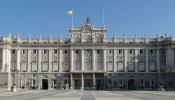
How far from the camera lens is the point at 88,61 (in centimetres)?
11538

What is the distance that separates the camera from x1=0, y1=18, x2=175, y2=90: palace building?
11338 centimetres

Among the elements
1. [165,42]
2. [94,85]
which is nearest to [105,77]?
[94,85]

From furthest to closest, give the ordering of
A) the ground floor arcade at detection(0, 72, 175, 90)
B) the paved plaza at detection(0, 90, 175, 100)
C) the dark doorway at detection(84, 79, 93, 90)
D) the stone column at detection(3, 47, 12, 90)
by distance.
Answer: the dark doorway at detection(84, 79, 93, 90) < the ground floor arcade at detection(0, 72, 175, 90) < the stone column at detection(3, 47, 12, 90) < the paved plaza at detection(0, 90, 175, 100)

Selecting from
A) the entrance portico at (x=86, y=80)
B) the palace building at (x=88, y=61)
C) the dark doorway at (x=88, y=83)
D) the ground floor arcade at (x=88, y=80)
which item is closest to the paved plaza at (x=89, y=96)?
the entrance portico at (x=86, y=80)

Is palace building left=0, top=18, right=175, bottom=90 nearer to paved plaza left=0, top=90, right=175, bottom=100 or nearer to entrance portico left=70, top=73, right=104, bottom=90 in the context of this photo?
entrance portico left=70, top=73, right=104, bottom=90

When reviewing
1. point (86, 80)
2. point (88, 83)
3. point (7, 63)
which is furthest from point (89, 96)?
point (7, 63)

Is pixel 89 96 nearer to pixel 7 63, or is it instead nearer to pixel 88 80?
pixel 88 80

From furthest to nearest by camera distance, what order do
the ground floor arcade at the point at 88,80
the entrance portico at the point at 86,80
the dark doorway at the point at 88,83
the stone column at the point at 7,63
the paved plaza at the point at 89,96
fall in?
1. the dark doorway at the point at 88,83
2. the entrance portico at the point at 86,80
3. the ground floor arcade at the point at 88,80
4. the stone column at the point at 7,63
5. the paved plaza at the point at 89,96

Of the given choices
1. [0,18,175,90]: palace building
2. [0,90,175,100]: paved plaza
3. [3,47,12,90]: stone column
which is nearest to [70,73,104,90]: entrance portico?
[0,18,175,90]: palace building

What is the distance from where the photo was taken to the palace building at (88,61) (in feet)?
372

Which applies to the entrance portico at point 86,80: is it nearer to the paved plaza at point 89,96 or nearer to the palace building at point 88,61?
the palace building at point 88,61

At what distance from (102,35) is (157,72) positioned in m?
19.4

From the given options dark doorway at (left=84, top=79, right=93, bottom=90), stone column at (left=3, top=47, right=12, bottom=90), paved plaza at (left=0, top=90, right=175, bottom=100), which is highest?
stone column at (left=3, top=47, right=12, bottom=90)

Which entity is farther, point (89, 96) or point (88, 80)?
point (88, 80)
